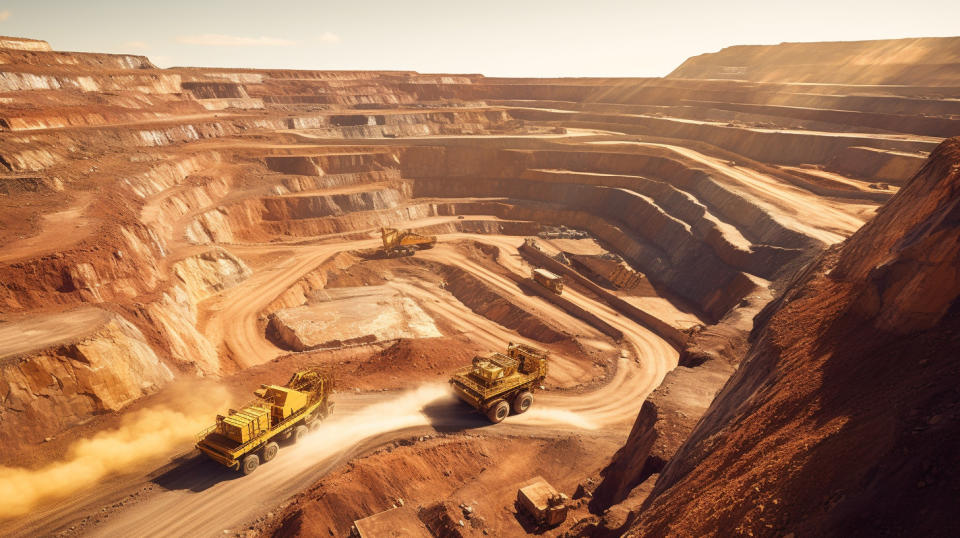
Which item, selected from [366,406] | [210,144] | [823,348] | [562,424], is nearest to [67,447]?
[366,406]

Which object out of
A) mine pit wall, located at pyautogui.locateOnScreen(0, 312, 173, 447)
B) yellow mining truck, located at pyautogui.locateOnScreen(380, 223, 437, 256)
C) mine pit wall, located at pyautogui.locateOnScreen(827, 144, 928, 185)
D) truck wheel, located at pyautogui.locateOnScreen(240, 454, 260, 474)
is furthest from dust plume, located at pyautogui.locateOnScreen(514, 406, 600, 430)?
mine pit wall, located at pyautogui.locateOnScreen(827, 144, 928, 185)

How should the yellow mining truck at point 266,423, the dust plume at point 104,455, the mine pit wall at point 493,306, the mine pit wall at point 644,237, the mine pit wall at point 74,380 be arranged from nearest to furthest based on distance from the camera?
the dust plume at point 104,455 → the yellow mining truck at point 266,423 → the mine pit wall at point 74,380 → the mine pit wall at point 493,306 → the mine pit wall at point 644,237

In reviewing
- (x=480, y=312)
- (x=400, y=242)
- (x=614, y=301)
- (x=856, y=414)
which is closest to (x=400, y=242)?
(x=400, y=242)

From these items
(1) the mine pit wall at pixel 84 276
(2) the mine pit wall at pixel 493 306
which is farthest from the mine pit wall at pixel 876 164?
(1) the mine pit wall at pixel 84 276

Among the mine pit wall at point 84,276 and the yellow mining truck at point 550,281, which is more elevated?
the mine pit wall at point 84,276

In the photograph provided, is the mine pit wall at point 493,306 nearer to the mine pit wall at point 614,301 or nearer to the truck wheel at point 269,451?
the mine pit wall at point 614,301

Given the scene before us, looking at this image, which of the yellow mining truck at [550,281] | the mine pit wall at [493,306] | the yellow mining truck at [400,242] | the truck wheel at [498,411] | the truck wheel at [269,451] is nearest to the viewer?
the truck wheel at [269,451]

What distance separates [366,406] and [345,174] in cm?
4183

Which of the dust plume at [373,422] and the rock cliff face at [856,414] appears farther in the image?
the dust plume at [373,422]

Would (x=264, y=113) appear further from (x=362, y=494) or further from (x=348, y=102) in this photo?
(x=362, y=494)

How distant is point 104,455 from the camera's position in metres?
15.4

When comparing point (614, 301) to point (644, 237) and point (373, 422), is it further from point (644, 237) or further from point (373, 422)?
point (373, 422)

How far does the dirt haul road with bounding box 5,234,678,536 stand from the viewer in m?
13.8

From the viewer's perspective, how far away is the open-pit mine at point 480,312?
8.79m
